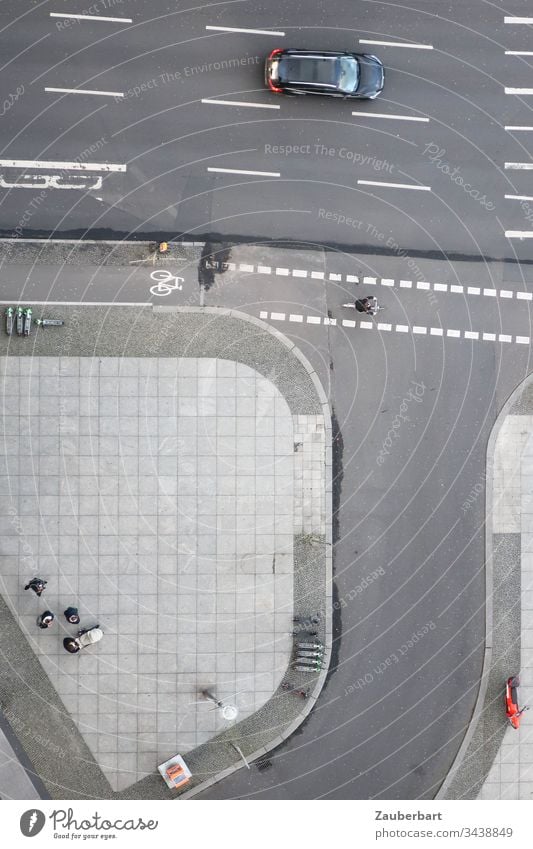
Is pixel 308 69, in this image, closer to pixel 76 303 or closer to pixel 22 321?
pixel 76 303

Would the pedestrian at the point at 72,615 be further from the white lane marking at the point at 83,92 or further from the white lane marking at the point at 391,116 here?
the white lane marking at the point at 391,116

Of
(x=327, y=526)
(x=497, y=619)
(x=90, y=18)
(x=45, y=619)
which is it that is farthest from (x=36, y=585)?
(x=90, y=18)

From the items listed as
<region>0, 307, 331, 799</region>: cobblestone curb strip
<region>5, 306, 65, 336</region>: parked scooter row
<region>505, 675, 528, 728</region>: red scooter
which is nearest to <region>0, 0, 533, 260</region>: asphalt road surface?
<region>5, 306, 65, 336</region>: parked scooter row

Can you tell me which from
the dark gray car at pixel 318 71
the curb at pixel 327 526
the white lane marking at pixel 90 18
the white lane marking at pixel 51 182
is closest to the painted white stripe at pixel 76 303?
the curb at pixel 327 526

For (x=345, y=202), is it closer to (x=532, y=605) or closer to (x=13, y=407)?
(x=13, y=407)

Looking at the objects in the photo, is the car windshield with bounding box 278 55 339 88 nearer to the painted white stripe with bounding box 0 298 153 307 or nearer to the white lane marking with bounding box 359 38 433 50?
the white lane marking with bounding box 359 38 433 50
